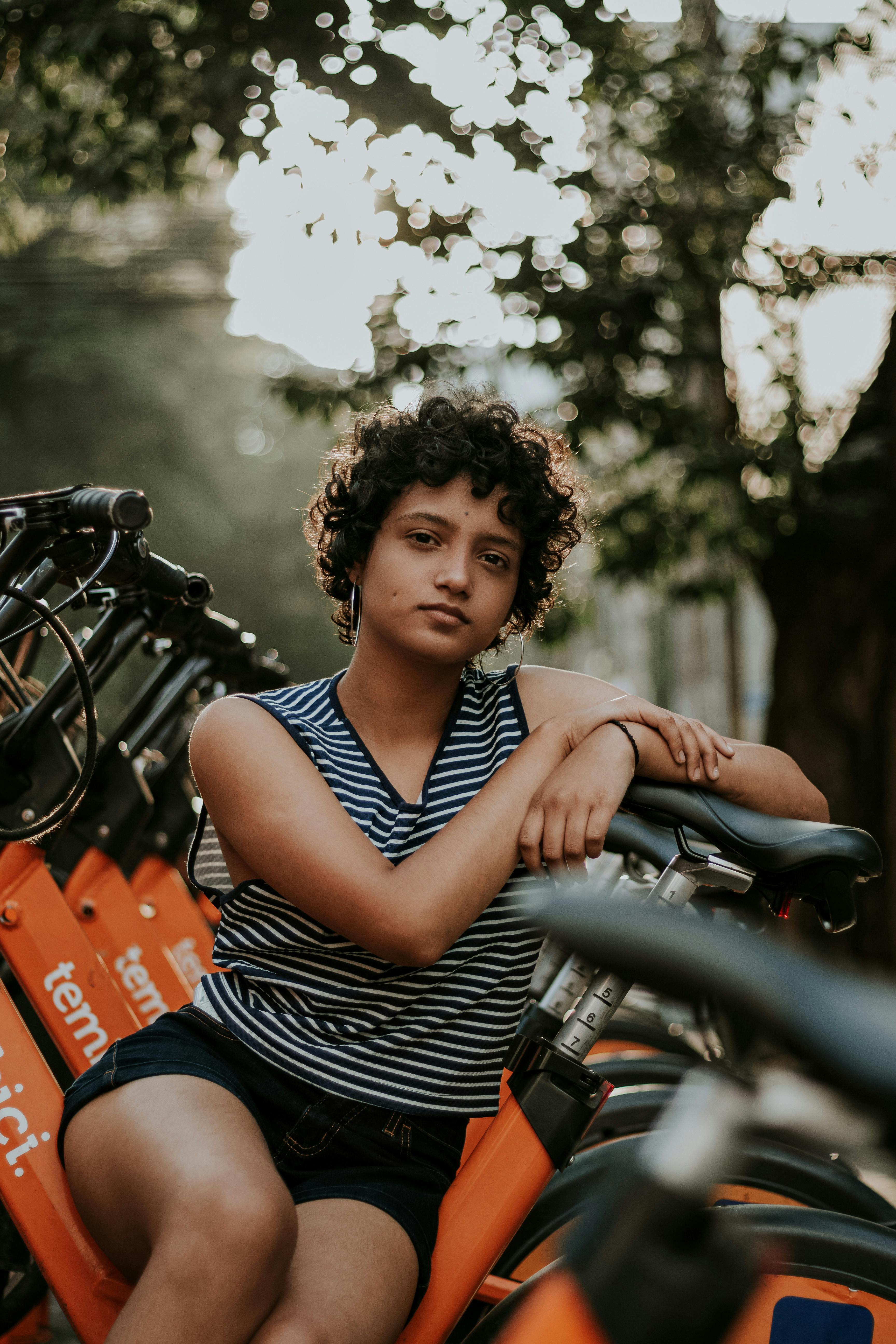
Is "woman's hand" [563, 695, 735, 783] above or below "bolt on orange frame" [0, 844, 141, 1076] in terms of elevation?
above

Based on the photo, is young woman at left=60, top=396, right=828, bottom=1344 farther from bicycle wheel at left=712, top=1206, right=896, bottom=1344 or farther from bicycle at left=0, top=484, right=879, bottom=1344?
bicycle wheel at left=712, top=1206, right=896, bottom=1344

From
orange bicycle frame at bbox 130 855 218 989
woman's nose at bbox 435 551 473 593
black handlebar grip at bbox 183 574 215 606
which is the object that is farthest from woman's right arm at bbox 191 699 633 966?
orange bicycle frame at bbox 130 855 218 989

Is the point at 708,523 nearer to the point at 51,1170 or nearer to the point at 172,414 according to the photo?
the point at 51,1170

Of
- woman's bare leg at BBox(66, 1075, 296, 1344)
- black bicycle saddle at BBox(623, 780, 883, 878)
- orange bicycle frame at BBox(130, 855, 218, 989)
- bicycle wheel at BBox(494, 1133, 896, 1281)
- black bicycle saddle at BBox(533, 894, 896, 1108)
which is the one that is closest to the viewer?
black bicycle saddle at BBox(533, 894, 896, 1108)

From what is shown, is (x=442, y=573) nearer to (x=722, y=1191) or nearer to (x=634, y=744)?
(x=634, y=744)

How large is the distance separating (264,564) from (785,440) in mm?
18505

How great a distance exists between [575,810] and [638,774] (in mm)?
150

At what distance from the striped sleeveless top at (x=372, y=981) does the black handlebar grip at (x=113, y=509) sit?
0.30 m

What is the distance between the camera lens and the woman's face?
1.50 meters

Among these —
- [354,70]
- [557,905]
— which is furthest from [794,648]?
[557,905]

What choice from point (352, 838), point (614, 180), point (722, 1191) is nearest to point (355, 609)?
point (352, 838)

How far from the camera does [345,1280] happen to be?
3.93 ft

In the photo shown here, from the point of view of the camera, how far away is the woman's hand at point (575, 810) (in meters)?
1.38

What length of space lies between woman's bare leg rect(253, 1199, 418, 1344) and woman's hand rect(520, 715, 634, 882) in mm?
453
